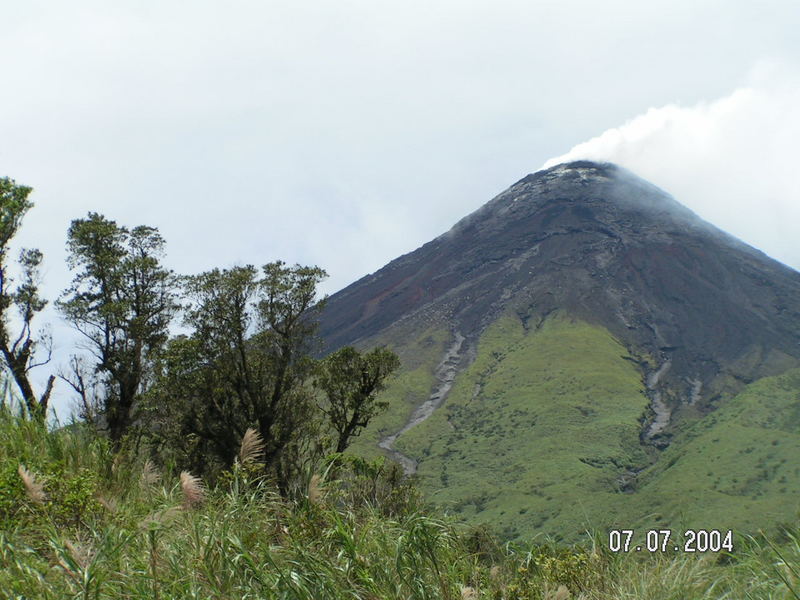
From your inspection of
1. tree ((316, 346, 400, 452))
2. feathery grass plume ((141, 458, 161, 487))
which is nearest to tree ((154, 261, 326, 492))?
tree ((316, 346, 400, 452))

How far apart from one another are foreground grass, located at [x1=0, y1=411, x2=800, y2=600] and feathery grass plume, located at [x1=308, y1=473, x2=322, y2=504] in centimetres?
2

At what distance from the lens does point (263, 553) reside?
6207mm

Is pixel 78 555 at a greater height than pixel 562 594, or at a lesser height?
greater

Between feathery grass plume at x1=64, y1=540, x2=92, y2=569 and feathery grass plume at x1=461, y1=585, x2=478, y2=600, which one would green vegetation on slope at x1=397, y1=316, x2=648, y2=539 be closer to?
feathery grass plume at x1=461, y1=585, x2=478, y2=600

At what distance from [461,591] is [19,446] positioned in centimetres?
608

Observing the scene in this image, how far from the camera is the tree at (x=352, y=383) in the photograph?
33.2 m

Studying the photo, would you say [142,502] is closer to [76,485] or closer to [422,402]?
[76,485]

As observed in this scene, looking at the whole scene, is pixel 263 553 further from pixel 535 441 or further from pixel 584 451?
pixel 535 441

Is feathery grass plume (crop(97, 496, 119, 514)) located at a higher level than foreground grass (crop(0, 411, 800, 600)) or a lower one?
higher

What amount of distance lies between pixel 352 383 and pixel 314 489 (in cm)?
2686

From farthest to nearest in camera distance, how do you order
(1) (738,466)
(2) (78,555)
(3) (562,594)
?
(1) (738,466) < (3) (562,594) < (2) (78,555)

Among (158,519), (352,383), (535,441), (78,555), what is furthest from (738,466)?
(78,555)

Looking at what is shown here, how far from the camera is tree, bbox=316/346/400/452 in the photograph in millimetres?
33156

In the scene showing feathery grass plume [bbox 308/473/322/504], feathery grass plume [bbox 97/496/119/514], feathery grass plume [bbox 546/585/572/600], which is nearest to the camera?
feathery grass plume [bbox 546/585/572/600]
